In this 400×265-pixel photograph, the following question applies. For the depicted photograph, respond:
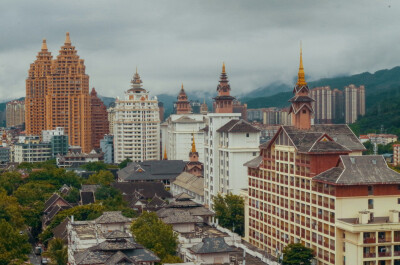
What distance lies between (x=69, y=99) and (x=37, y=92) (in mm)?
13811

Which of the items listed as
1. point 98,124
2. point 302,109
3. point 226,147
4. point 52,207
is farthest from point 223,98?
point 98,124

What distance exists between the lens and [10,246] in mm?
58750

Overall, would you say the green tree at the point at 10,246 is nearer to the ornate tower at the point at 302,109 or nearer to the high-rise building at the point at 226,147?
the ornate tower at the point at 302,109

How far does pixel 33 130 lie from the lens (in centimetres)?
18875

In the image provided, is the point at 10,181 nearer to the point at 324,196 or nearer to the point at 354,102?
the point at 324,196

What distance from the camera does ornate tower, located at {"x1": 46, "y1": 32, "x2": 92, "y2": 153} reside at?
583ft

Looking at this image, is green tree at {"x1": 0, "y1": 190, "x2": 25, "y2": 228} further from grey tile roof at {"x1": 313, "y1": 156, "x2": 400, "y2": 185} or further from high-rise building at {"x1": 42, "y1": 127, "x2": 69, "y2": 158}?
high-rise building at {"x1": 42, "y1": 127, "x2": 69, "y2": 158}

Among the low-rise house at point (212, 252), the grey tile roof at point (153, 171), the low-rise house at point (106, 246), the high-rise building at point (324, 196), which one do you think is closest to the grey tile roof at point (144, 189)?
the grey tile roof at point (153, 171)

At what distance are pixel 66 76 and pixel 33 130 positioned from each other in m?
20.1

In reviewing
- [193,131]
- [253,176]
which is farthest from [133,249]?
[193,131]

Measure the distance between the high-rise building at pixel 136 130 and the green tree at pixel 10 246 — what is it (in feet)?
286

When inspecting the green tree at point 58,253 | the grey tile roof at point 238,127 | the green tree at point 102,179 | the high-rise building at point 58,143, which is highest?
the grey tile roof at point 238,127

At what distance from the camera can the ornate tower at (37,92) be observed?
18688 centimetres

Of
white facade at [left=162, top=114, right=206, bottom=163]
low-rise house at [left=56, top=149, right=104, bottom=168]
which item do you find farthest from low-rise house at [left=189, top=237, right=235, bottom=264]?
low-rise house at [left=56, top=149, right=104, bottom=168]
